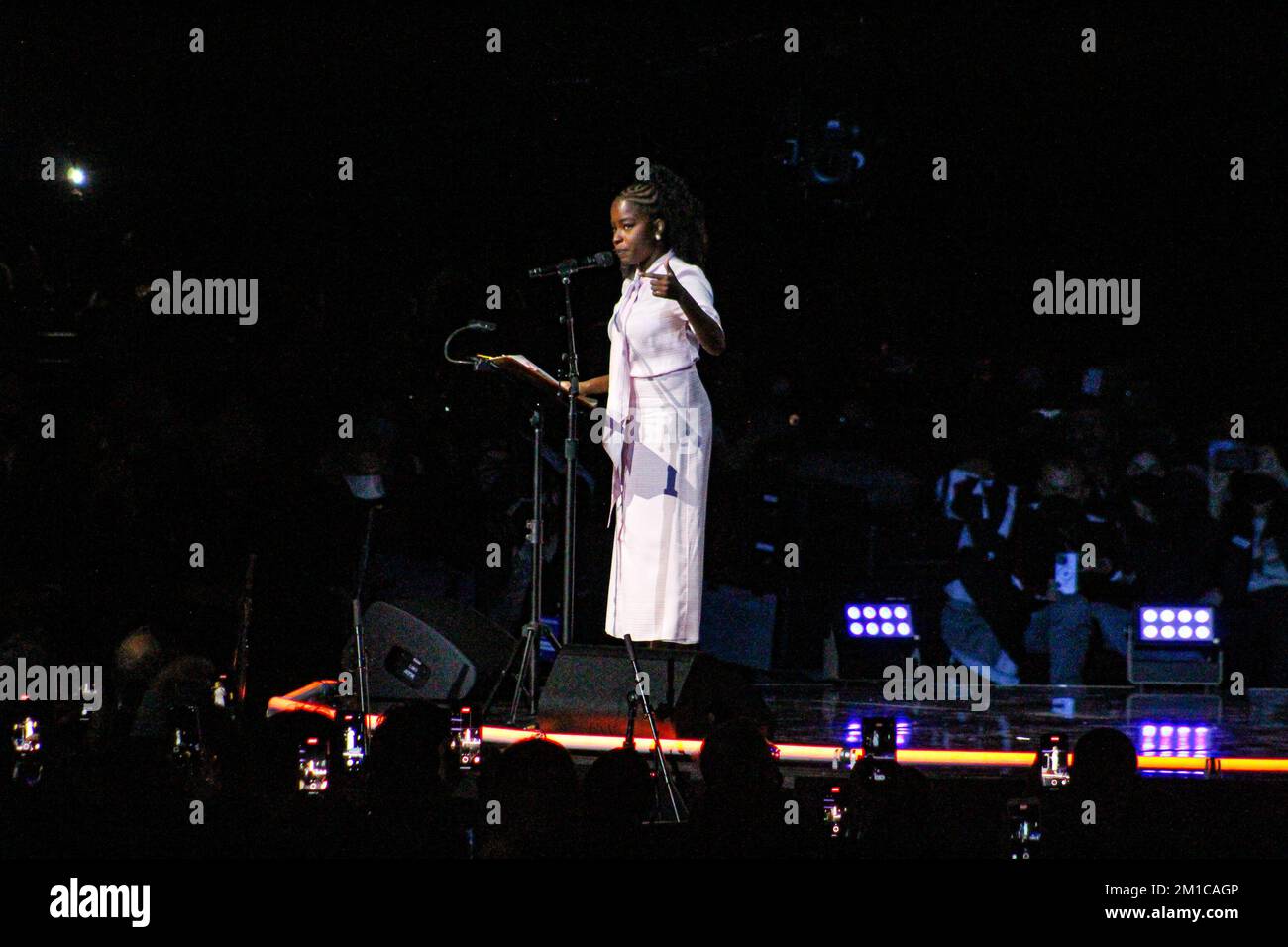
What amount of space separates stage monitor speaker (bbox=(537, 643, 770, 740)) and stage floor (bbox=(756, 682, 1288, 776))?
14.3 inches

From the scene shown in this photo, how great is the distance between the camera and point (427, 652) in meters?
5.82

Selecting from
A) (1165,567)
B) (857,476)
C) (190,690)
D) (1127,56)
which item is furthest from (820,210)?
(190,690)

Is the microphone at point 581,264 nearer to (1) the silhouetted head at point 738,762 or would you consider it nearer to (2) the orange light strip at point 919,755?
(2) the orange light strip at point 919,755

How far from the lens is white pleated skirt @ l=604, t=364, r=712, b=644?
5.19 metres

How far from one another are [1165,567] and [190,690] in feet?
16.2

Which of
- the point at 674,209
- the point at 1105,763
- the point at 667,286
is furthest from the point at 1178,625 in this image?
the point at 667,286

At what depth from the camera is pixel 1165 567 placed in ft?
25.4

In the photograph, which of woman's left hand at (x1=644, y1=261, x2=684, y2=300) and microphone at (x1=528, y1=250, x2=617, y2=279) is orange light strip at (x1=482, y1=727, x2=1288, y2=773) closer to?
woman's left hand at (x1=644, y1=261, x2=684, y2=300)

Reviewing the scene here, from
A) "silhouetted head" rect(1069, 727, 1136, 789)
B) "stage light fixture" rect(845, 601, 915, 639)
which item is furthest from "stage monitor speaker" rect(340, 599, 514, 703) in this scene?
"silhouetted head" rect(1069, 727, 1136, 789)

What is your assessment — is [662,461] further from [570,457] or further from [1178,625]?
[1178,625]

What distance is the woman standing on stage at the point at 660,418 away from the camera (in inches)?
202
